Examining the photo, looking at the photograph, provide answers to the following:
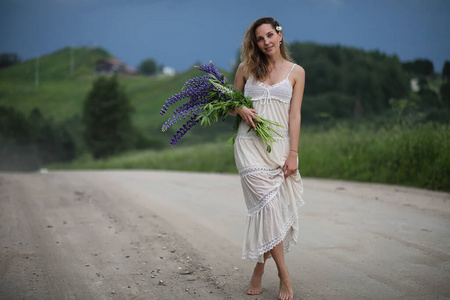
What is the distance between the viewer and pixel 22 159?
38.4 meters

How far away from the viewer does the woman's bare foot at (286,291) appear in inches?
163

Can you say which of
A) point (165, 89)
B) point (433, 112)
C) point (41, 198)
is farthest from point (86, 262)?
point (165, 89)

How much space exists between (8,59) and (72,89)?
1131cm

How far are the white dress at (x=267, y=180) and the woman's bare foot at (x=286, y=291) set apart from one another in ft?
0.90

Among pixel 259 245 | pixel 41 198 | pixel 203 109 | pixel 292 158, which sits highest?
pixel 203 109

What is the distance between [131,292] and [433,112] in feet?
47.7

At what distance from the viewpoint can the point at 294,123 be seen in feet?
14.3

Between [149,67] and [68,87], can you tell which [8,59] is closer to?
[68,87]

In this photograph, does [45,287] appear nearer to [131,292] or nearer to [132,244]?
[131,292]

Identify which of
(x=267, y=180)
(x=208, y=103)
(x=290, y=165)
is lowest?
(x=267, y=180)

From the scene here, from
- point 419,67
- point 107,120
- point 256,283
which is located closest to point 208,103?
point 256,283

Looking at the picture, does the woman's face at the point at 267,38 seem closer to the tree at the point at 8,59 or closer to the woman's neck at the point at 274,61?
the woman's neck at the point at 274,61

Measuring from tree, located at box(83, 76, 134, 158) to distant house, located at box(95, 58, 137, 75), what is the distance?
55.9ft

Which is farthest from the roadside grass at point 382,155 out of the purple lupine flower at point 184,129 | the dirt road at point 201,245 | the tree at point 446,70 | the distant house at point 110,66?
the distant house at point 110,66
